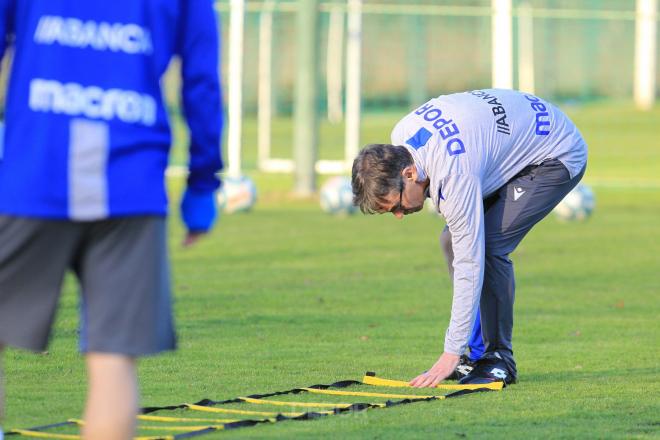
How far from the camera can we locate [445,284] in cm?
1238

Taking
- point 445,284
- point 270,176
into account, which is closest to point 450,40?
point 270,176

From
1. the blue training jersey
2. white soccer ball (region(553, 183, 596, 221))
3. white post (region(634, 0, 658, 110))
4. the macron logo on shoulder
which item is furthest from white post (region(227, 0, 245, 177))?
the blue training jersey

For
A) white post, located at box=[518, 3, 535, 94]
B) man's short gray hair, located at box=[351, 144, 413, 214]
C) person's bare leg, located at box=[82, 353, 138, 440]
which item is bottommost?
person's bare leg, located at box=[82, 353, 138, 440]

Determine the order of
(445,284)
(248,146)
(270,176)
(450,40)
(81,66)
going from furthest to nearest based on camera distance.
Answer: (450,40) → (248,146) → (270,176) → (445,284) → (81,66)

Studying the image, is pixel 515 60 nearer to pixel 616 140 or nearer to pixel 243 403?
pixel 616 140

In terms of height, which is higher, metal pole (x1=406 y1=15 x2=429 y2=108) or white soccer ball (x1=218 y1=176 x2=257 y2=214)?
metal pole (x1=406 y1=15 x2=429 y2=108)

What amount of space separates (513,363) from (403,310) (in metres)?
3.27

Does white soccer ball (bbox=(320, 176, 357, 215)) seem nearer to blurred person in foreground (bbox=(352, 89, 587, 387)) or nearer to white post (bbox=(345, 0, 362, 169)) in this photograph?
white post (bbox=(345, 0, 362, 169))

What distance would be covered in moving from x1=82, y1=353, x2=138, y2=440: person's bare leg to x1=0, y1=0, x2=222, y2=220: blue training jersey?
0.42 meters

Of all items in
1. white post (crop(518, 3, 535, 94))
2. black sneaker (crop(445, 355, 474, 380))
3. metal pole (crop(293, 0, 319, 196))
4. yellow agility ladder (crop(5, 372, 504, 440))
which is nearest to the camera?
yellow agility ladder (crop(5, 372, 504, 440))

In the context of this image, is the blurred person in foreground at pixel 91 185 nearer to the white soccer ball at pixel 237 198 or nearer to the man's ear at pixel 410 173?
the man's ear at pixel 410 173

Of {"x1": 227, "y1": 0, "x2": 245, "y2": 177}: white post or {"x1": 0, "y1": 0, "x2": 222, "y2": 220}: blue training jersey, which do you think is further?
{"x1": 227, "y1": 0, "x2": 245, "y2": 177}: white post

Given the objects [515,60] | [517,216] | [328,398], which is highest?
[515,60]

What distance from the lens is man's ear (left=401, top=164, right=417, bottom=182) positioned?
6.62 metres
